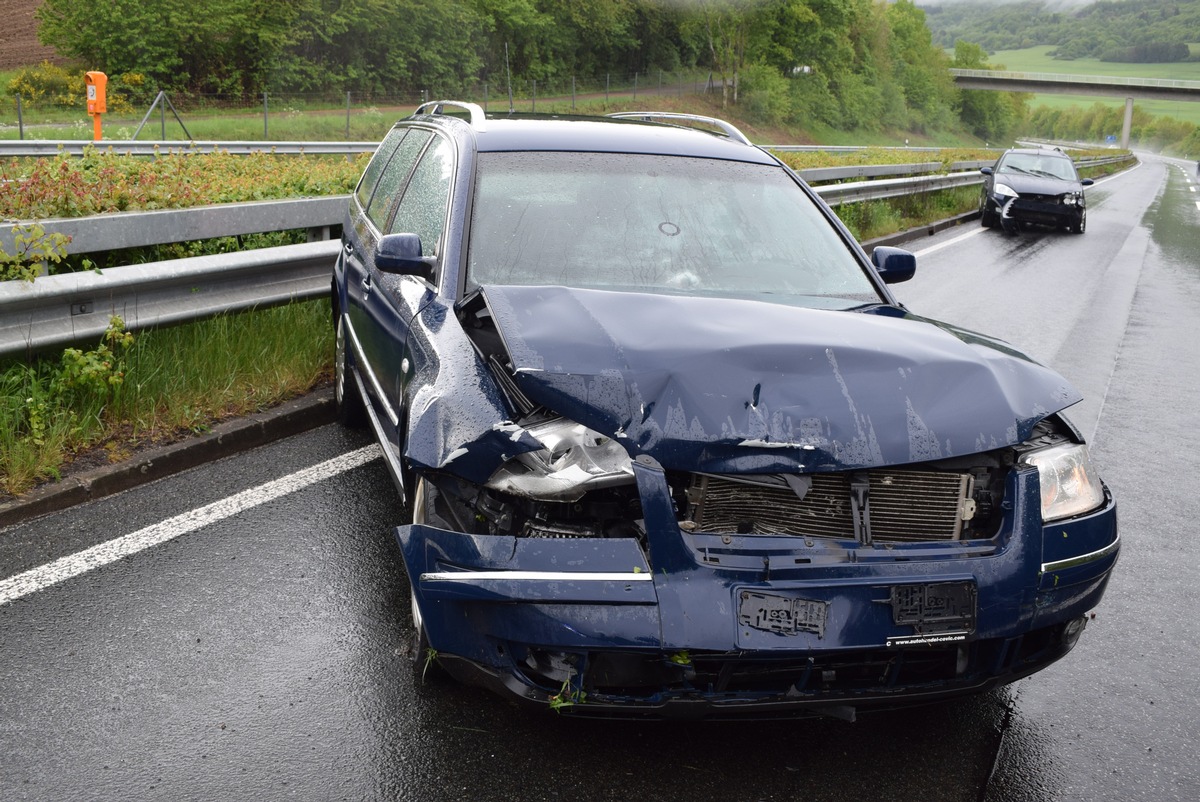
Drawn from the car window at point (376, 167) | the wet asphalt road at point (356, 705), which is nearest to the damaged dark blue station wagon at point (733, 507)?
the wet asphalt road at point (356, 705)

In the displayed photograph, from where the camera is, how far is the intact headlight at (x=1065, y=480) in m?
3.02

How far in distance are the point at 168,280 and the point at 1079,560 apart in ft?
14.3

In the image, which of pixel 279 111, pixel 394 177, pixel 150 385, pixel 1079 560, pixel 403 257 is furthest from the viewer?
pixel 279 111

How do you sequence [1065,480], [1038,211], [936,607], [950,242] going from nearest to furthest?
[936,607]
[1065,480]
[950,242]
[1038,211]

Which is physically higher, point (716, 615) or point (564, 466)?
point (564, 466)

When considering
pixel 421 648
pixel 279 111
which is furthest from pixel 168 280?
pixel 279 111

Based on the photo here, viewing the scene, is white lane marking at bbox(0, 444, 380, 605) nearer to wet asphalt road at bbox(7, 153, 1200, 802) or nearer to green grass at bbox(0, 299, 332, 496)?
wet asphalt road at bbox(7, 153, 1200, 802)

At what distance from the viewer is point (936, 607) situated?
273 centimetres

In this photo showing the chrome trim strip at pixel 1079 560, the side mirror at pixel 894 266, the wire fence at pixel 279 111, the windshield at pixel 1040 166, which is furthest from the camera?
the wire fence at pixel 279 111

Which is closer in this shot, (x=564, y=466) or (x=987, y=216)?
(x=564, y=466)

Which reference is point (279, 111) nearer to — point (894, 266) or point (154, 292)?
point (154, 292)

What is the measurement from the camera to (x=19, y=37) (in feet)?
153

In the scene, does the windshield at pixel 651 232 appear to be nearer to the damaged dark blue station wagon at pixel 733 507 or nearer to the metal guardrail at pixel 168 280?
the damaged dark blue station wagon at pixel 733 507

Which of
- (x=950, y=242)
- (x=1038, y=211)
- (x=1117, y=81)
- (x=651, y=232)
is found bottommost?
(x=950, y=242)
